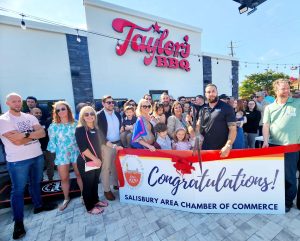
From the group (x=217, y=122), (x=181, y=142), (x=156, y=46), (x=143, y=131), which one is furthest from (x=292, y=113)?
(x=156, y=46)

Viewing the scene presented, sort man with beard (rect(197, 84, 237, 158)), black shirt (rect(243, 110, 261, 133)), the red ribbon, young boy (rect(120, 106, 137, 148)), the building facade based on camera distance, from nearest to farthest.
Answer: the red ribbon
man with beard (rect(197, 84, 237, 158))
young boy (rect(120, 106, 137, 148))
black shirt (rect(243, 110, 261, 133))
the building facade

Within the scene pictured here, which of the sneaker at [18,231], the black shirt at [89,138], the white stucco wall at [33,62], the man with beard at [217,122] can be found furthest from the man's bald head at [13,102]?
the white stucco wall at [33,62]

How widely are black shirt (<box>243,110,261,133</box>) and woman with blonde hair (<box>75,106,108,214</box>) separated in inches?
150

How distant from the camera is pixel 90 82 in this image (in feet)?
23.8

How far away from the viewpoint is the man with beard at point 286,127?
230cm

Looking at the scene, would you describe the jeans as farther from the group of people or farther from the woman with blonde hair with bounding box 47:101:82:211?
the woman with blonde hair with bounding box 47:101:82:211

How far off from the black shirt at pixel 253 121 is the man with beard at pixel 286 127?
87.4 inches

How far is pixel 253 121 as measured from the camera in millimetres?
4547

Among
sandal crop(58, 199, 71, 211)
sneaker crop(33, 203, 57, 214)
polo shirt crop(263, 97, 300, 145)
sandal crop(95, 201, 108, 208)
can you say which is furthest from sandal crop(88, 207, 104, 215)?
polo shirt crop(263, 97, 300, 145)

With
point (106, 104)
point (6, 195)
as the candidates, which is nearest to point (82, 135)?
point (106, 104)

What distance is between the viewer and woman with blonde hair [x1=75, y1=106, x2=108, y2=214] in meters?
2.50

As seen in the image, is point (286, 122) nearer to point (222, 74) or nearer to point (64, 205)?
point (64, 205)

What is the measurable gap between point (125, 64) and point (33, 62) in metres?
3.62

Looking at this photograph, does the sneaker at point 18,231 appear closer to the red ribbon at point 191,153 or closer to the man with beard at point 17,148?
the man with beard at point 17,148
